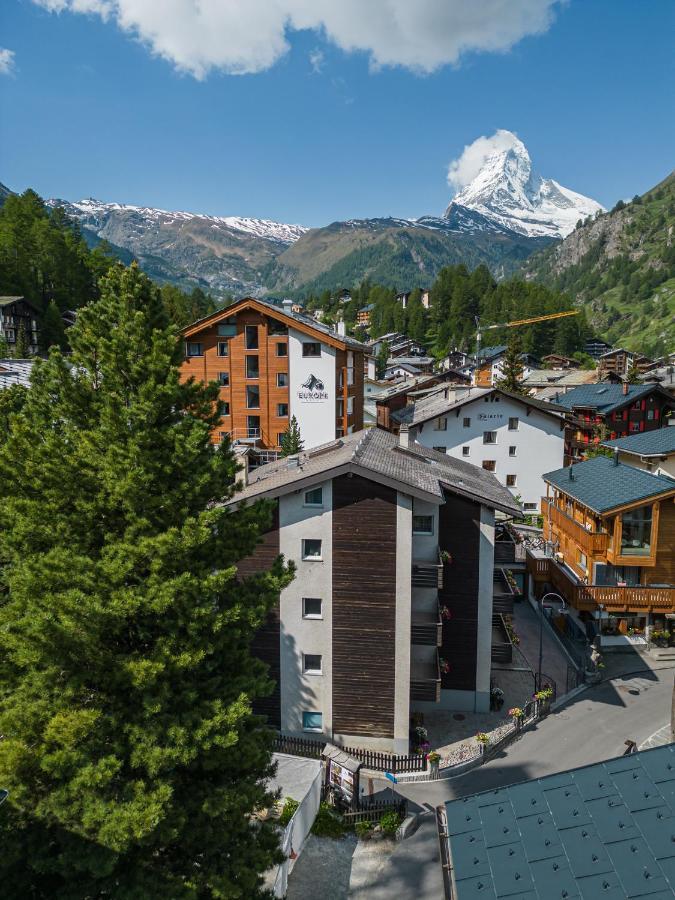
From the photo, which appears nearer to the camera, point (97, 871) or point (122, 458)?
point (97, 871)

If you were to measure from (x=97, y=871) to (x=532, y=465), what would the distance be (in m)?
48.7

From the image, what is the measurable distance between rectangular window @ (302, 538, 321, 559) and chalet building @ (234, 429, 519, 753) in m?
0.04

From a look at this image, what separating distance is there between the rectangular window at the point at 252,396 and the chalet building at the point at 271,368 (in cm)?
10

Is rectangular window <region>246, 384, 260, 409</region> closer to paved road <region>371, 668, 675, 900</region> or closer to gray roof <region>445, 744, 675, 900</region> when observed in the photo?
paved road <region>371, 668, 675, 900</region>

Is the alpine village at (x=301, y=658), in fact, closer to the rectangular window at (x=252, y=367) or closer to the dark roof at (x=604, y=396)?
the rectangular window at (x=252, y=367)

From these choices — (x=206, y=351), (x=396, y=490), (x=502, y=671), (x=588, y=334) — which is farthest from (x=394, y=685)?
(x=588, y=334)

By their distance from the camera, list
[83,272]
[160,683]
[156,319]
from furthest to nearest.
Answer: [83,272]
[156,319]
[160,683]

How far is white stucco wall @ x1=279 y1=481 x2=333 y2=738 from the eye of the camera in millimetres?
21547

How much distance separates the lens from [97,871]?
10148 mm

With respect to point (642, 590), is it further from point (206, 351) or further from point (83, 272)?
point (83, 272)

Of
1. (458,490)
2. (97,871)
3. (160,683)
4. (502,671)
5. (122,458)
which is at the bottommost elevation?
(502,671)

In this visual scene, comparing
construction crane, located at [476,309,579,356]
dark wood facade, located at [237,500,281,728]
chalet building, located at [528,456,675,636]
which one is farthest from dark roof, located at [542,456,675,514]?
construction crane, located at [476,309,579,356]

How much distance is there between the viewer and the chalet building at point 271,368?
5431cm

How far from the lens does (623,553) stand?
29500mm
